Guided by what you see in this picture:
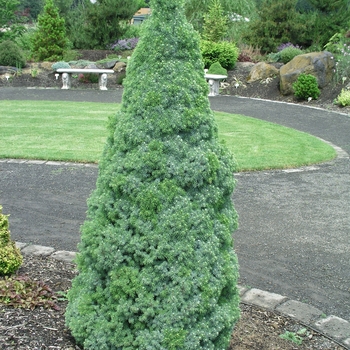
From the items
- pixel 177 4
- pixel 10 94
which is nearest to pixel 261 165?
pixel 177 4

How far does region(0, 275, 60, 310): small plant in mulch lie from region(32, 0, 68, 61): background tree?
21.2m

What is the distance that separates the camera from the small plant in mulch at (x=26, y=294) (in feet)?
12.5

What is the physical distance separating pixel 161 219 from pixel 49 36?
2294 centimetres

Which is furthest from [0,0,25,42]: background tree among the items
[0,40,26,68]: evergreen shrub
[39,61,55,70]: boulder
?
[0,40,26,68]: evergreen shrub

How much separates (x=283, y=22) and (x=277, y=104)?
316 inches

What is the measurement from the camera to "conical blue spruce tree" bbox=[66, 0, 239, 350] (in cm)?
298

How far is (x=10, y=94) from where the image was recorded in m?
18.8

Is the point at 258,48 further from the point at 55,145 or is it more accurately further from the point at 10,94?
the point at 55,145

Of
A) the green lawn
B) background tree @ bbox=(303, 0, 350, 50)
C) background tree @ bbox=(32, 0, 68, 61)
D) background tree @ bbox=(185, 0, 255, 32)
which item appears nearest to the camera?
the green lawn

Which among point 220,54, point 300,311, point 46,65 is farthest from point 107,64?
point 300,311

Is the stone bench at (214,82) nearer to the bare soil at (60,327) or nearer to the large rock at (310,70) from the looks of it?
the large rock at (310,70)

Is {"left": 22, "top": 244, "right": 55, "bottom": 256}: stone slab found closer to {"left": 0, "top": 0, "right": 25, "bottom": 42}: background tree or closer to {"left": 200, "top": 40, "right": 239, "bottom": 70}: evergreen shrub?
{"left": 200, "top": 40, "right": 239, "bottom": 70}: evergreen shrub

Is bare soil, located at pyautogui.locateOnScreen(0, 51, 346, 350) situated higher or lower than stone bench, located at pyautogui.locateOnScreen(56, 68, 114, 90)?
lower

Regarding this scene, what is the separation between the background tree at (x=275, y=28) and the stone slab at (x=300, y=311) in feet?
67.4
